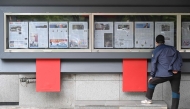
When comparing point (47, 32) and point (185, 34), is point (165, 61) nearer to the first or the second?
point (185, 34)

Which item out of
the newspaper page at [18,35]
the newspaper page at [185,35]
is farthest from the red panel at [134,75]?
the newspaper page at [18,35]

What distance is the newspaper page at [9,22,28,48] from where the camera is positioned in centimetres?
912

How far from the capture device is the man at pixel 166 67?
27.6 ft

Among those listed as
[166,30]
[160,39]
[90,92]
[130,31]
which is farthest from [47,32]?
[166,30]

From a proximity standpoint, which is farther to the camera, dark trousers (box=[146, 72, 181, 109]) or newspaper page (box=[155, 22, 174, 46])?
newspaper page (box=[155, 22, 174, 46])

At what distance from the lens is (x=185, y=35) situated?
9.17 m

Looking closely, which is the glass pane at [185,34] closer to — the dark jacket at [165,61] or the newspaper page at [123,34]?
the dark jacket at [165,61]

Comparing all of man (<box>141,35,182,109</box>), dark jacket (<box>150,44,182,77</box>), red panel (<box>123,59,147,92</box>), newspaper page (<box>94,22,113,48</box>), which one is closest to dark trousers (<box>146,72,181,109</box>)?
man (<box>141,35,182,109</box>)

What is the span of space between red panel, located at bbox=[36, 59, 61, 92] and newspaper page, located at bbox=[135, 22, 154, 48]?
6.10ft

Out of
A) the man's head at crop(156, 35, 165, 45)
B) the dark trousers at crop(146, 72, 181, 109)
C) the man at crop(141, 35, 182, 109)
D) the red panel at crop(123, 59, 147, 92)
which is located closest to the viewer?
the man at crop(141, 35, 182, 109)

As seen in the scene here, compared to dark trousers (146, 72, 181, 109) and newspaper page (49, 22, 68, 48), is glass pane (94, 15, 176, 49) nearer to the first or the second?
newspaper page (49, 22, 68, 48)

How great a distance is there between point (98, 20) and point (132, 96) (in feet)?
6.28

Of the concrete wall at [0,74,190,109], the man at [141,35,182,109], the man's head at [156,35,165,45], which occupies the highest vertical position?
the man's head at [156,35,165,45]

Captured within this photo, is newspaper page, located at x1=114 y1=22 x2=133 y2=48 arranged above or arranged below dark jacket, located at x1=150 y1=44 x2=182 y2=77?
above
